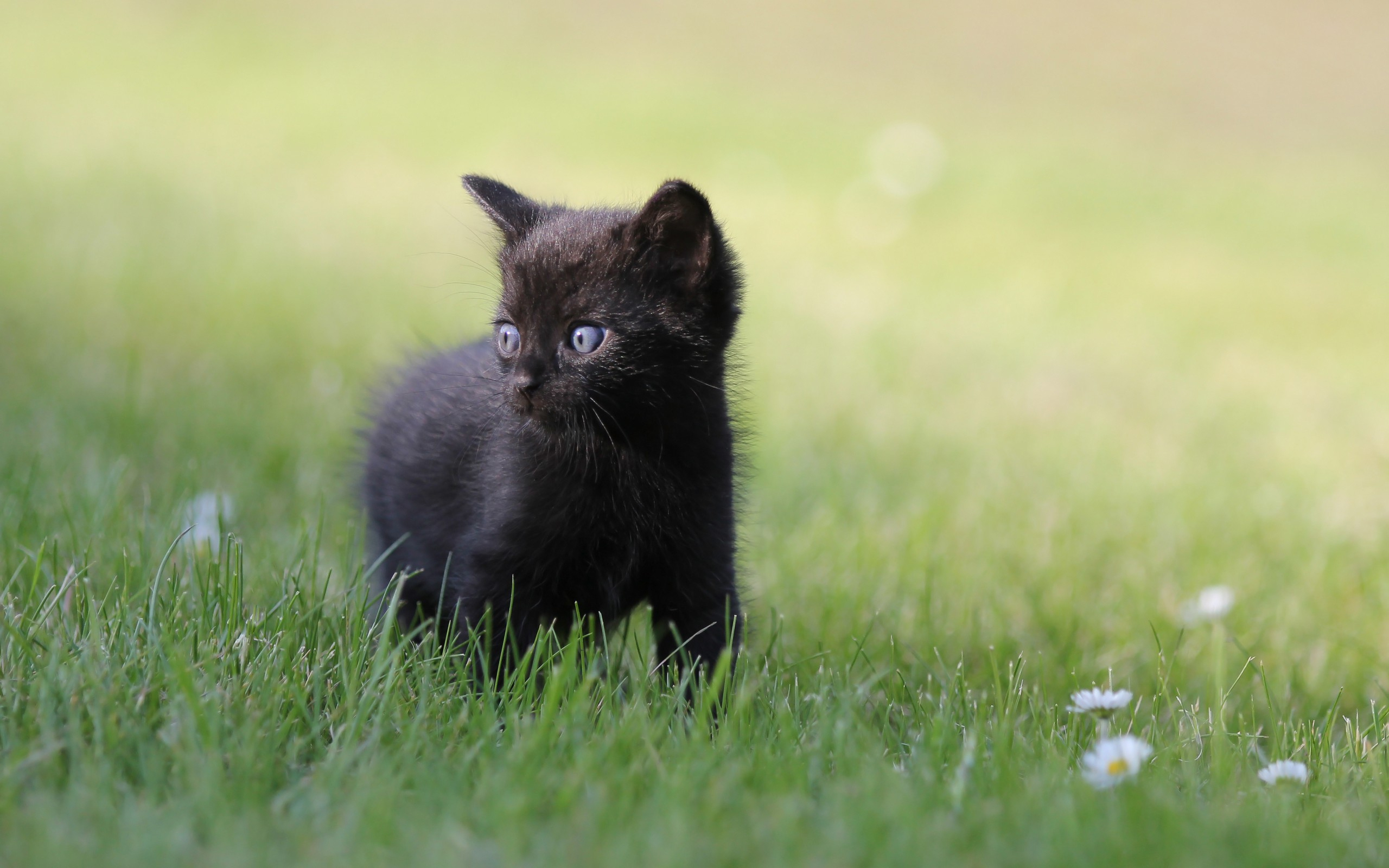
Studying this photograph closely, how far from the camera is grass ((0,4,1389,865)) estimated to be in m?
1.92

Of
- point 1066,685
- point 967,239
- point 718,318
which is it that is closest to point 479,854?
point 718,318

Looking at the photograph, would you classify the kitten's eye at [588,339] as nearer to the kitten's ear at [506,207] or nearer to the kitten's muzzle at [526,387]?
the kitten's muzzle at [526,387]

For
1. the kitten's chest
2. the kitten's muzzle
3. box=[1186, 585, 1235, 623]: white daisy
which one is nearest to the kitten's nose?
the kitten's muzzle

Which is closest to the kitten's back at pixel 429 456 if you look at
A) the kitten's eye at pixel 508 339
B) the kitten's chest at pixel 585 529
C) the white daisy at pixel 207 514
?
the kitten's eye at pixel 508 339

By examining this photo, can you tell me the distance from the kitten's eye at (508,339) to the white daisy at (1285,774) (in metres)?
1.84

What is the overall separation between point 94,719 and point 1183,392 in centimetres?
639

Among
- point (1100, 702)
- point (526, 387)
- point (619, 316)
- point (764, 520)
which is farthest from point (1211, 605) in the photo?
point (526, 387)

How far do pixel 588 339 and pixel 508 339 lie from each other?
0.24 m

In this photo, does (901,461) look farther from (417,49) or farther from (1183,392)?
(417,49)

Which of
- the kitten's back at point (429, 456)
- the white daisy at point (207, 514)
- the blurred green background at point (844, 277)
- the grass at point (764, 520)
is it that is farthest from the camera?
the blurred green background at point (844, 277)

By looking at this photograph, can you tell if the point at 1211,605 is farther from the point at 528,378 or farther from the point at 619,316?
the point at 528,378

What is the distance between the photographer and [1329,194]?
1394 cm

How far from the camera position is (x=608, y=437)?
2855 millimetres

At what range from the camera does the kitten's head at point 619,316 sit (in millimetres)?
2678
